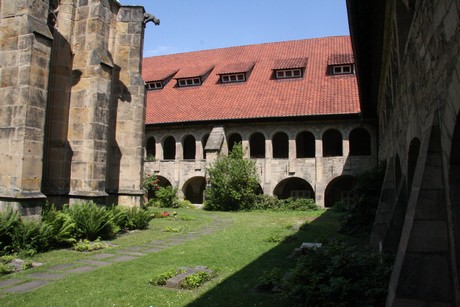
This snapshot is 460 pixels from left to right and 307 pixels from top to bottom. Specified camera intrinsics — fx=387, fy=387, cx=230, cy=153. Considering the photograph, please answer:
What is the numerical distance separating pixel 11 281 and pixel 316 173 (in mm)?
17573

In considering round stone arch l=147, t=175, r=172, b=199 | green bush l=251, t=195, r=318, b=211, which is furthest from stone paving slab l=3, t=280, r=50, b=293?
round stone arch l=147, t=175, r=172, b=199

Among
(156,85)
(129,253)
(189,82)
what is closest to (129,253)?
(129,253)

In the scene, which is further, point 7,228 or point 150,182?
point 150,182

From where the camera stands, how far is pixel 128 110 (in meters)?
14.0

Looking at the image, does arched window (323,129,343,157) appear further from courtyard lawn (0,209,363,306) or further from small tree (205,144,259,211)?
courtyard lawn (0,209,363,306)

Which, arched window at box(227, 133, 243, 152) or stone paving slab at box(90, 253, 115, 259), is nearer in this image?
stone paving slab at box(90, 253, 115, 259)

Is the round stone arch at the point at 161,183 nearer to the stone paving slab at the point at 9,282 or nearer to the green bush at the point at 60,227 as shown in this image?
the green bush at the point at 60,227

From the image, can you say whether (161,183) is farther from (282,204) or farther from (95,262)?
(95,262)

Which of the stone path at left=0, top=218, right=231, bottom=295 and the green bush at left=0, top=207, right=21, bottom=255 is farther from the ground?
the green bush at left=0, top=207, right=21, bottom=255

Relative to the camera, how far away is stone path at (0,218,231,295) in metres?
5.83

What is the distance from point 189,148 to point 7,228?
19.2m

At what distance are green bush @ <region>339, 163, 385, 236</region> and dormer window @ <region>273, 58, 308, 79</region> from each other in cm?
1328

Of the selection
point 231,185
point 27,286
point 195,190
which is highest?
point 231,185

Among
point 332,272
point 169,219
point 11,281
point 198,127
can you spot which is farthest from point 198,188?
point 332,272
